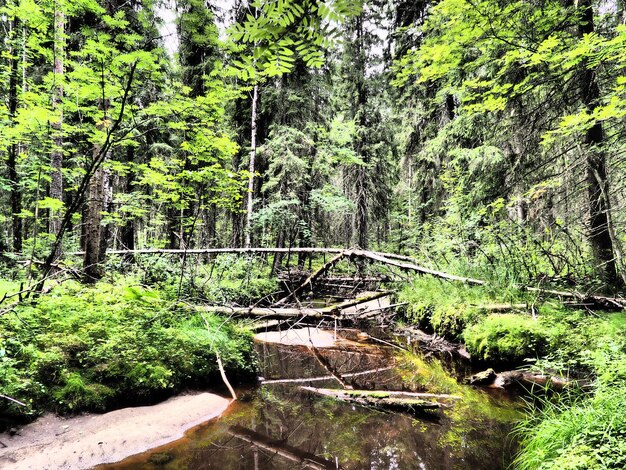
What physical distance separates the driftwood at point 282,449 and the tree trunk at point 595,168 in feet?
17.8

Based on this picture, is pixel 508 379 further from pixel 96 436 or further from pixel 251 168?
pixel 251 168

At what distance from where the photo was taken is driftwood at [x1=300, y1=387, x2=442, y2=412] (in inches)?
188

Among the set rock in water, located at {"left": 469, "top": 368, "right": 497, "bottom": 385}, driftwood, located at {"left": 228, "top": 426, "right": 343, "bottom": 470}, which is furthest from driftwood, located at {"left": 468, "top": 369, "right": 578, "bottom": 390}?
driftwood, located at {"left": 228, "top": 426, "right": 343, "bottom": 470}

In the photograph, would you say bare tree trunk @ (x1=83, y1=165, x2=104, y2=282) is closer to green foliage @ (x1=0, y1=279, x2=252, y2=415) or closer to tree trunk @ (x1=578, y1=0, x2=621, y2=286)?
green foliage @ (x1=0, y1=279, x2=252, y2=415)

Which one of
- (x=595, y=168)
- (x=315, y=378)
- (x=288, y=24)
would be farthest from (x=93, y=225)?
(x=595, y=168)

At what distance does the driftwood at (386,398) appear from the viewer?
477 centimetres

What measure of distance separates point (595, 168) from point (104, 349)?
8.59m

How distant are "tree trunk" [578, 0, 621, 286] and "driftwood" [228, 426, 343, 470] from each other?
5.43m

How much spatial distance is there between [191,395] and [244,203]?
1150 cm

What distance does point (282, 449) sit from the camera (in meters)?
3.95

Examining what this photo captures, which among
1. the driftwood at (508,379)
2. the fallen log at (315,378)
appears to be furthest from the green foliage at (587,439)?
the fallen log at (315,378)

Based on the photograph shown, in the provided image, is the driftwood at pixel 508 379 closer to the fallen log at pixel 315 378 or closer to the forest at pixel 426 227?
the forest at pixel 426 227

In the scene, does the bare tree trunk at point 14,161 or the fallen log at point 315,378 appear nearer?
the fallen log at point 315,378

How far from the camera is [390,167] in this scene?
18.8 meters
